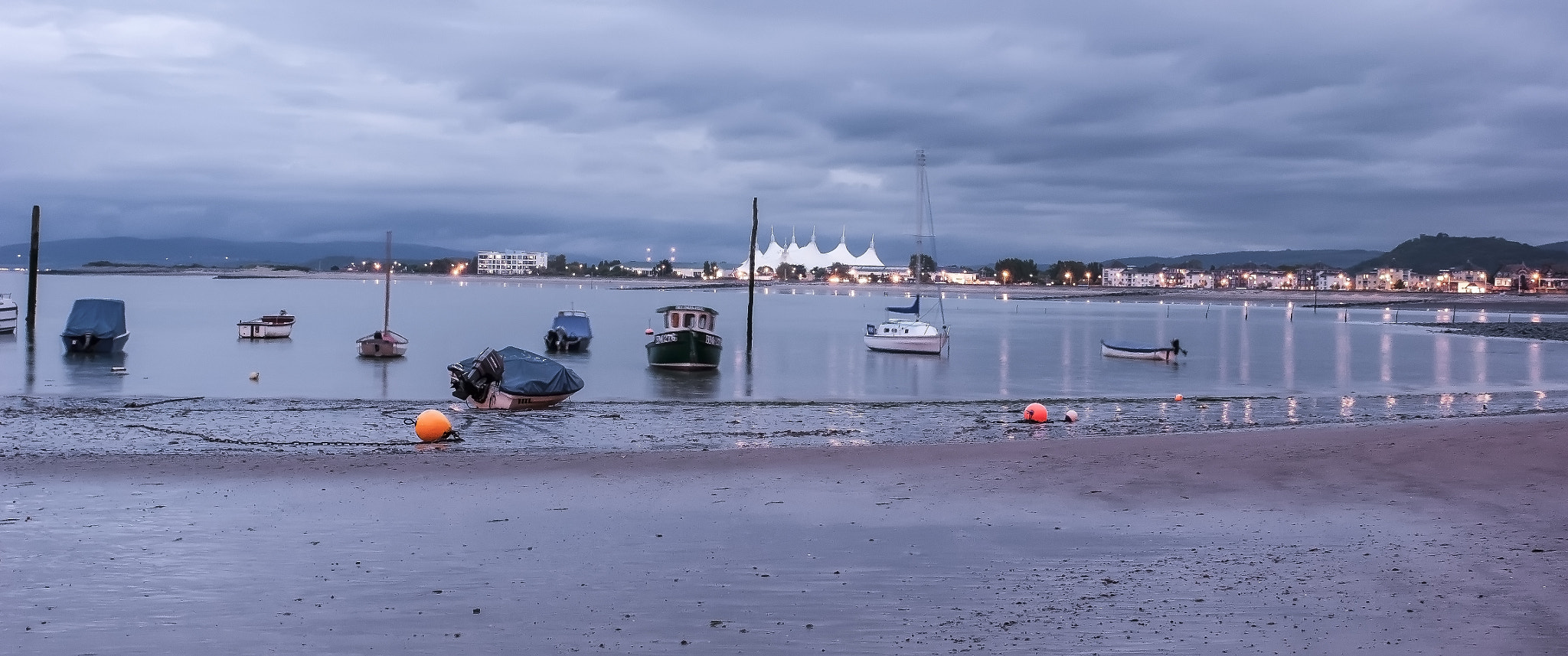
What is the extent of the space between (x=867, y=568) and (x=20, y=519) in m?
7.99

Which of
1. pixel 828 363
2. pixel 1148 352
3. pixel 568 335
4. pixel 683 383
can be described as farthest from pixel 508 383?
pixel 1148 352

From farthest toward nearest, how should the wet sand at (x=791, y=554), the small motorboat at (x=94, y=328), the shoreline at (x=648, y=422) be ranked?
the small motorboat at (x=94, y=328) < the shoreline at (x=648, y=422) < the wet sand at (x=791, y=554)

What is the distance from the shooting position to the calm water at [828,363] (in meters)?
35.9

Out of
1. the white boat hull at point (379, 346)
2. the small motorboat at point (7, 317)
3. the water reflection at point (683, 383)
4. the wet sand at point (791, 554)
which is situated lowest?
the water reflection at point (683, 383)

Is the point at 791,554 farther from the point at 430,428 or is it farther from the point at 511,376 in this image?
the point at 511,376

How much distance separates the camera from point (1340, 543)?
1051cm

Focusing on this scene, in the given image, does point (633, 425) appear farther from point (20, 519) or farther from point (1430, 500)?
point (1430, 500)

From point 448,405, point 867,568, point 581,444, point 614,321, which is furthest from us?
point 614,321

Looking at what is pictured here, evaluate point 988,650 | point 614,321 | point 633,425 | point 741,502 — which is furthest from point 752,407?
point 614,321

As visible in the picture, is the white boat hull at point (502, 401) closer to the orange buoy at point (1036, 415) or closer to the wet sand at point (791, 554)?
the wet sand at point (791, 554)

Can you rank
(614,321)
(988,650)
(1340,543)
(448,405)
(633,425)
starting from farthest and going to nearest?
(614,321) → (448,405) → (633,425) → (1340,543) → (988,650)

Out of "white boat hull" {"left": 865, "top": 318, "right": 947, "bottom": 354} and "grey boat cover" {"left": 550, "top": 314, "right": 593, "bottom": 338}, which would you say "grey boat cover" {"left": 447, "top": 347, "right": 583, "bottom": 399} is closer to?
"grey boat cover" {"left": 550, "top": 314, "right": 593, "bottom": 338}

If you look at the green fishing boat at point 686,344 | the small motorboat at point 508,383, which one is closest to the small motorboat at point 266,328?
the green fishing boat at point 686,344

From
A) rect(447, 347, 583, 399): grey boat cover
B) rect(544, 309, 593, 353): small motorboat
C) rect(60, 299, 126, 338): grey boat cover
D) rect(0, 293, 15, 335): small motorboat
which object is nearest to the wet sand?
rect(447, 347, 583, 399): grey boat cover
